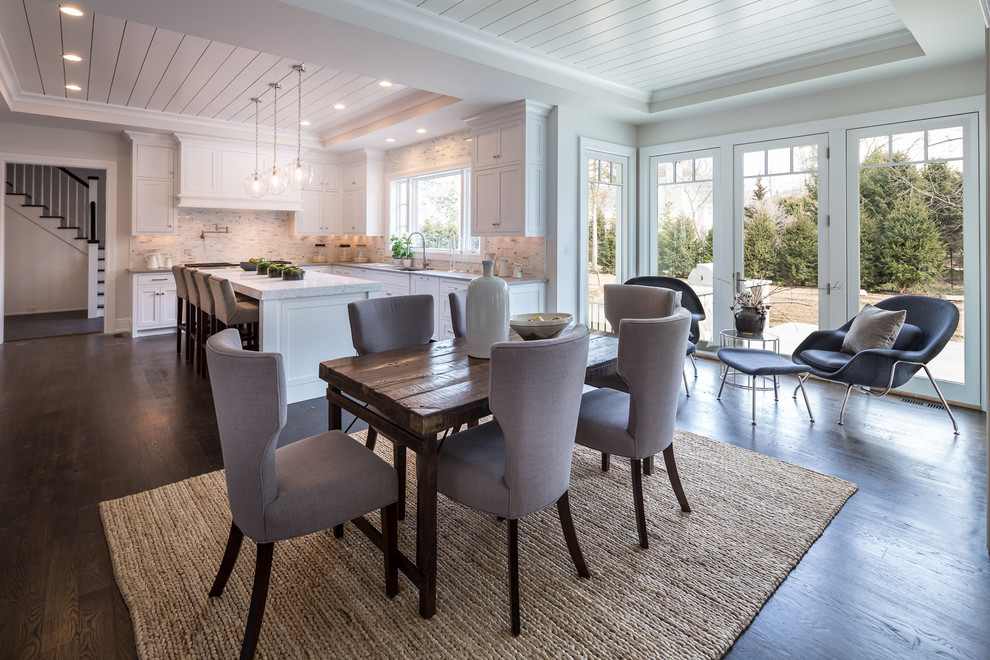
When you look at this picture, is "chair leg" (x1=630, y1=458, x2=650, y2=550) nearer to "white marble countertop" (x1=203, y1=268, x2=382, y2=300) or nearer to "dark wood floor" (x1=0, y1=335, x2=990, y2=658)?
"dark wood floor" (x1=0, y1=335, x2=990, y2=658)

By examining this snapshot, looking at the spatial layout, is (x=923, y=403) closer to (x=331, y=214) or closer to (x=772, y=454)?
(x=772, y=454)

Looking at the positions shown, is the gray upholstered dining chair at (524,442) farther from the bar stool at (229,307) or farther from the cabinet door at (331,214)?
the cabinet door at (331,214)

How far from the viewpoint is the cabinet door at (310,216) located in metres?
8.16

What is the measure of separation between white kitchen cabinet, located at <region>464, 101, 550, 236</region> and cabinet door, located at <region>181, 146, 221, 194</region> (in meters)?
3.86

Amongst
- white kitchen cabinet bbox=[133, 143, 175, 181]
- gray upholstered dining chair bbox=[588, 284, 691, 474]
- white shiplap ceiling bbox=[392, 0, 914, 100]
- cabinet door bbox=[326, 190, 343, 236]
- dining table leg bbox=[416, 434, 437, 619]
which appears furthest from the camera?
cabinet door bbox=[326, 190, 343, 236]

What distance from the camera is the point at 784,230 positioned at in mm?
4973

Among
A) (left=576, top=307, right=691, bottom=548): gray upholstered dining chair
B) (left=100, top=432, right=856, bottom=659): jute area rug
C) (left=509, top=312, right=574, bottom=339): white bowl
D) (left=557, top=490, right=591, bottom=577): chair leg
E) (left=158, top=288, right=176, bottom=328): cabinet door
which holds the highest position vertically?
(left=158, top=288, right=176, bottom=328): cabinet door

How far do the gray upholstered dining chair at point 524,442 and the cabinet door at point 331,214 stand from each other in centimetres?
718

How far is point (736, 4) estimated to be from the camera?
3.35 meters

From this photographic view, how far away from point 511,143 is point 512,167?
24 centimetres

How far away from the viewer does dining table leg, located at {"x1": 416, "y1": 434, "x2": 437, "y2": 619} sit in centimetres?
177

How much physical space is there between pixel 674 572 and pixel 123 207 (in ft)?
26.0

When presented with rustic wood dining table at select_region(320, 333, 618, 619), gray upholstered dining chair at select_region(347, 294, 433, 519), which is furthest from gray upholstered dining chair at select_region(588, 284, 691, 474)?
gray upholstered dining chair at select_region(347, 294, 433, 519)

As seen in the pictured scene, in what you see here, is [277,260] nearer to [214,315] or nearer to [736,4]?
[214,315]
